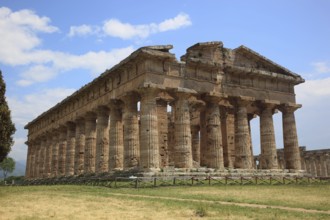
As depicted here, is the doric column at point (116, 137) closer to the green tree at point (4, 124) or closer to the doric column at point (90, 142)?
the doric column at point (90, 142)

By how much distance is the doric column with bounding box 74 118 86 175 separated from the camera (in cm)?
3822

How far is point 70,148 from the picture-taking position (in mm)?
41094

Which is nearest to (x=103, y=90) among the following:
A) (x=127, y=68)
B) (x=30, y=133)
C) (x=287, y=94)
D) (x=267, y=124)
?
(x=127, y=68)

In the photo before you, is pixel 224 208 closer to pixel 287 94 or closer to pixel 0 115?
pixel 0 115

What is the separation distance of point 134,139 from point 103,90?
764cm

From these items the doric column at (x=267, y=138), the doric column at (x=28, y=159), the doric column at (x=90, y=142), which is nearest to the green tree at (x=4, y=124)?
the doric column at (x=90, y=142)

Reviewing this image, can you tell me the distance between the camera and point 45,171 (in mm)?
48906

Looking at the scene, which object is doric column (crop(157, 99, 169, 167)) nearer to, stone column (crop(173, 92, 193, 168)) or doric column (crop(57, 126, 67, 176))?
stone column (crop(173, 92, 193, 168))

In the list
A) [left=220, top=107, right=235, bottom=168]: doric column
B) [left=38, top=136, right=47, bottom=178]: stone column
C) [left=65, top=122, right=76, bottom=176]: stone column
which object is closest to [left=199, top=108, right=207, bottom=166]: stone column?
[left=220, top=107, right=235, bottom=168]: doric column

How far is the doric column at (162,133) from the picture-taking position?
31.1 m

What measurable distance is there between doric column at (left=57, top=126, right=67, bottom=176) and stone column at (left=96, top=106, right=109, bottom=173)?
37.7ft

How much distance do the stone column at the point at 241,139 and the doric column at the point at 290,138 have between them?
5.08 meters

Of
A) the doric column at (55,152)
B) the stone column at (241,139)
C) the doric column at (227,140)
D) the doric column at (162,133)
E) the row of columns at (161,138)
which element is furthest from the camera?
the doric column at (55,152)

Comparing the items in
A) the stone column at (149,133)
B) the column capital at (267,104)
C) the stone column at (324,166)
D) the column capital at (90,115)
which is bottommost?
the stone column at (324,166)
